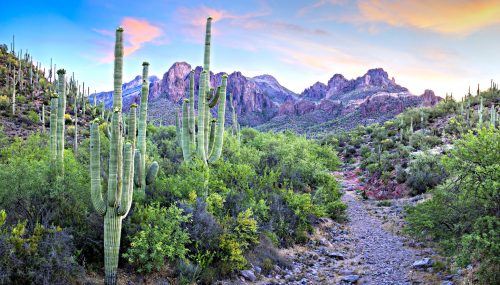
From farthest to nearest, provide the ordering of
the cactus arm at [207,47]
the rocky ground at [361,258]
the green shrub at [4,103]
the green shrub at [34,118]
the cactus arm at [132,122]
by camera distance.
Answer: the green shrub at [4,103] → the green shrub at [34,118] → the cactus arm at [207,47] → the rocky ground at [361,258] → the cactus arm at [132,122]

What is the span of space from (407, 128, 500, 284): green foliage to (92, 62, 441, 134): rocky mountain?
54.8 metres

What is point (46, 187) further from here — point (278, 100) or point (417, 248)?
point (278, 100)

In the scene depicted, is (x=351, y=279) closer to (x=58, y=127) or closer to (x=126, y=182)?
(x=126, y=182)

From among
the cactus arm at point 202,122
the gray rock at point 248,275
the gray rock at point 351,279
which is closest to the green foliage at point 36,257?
the gray rock at point 248,275

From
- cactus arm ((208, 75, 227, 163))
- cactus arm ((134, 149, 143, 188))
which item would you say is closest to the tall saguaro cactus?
cactus arm ((134, 149, 143, 188))

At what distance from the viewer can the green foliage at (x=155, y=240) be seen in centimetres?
755

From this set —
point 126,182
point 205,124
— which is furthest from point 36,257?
point 205,124

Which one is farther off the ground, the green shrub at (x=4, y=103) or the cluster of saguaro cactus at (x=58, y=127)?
the green shrub at (x=4, y=103)

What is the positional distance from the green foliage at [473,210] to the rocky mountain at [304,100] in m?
54.8

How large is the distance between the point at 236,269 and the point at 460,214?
18.1ft

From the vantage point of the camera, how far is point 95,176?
7.12m

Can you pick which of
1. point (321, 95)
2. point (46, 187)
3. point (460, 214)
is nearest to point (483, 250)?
point (460, 214)

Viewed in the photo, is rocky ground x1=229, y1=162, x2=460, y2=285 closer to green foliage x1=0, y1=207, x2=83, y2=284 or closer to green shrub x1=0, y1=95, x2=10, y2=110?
green foliage x1=0, y1=207, x2=83, y2=284

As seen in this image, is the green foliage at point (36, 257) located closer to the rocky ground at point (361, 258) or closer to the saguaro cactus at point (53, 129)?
the saguaro cactus at point (53, 129)
